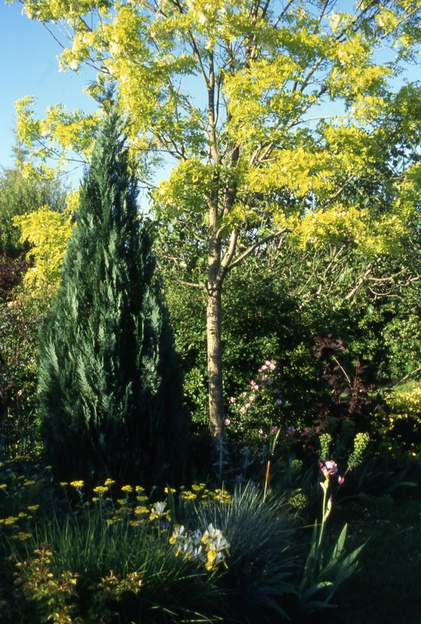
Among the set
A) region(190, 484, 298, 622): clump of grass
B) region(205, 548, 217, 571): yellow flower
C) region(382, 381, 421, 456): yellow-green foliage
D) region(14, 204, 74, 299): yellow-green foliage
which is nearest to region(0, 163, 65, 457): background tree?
region(14, 204, 74, 299): yellow-green foliage

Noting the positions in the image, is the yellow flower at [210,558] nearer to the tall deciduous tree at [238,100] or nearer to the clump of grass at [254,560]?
the clump of grass at [254,560]

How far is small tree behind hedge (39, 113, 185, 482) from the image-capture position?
17.3ft

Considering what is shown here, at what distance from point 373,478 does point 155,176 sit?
147 inches

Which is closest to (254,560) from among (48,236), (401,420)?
(48,236)

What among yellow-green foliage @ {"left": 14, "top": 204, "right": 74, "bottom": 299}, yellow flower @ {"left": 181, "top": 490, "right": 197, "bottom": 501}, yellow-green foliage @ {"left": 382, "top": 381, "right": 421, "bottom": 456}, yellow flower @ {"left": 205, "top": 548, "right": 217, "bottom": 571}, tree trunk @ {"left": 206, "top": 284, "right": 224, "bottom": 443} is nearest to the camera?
yellow flower @ {"left": 205, "top": 548, "right": 217, "bottom": 571}

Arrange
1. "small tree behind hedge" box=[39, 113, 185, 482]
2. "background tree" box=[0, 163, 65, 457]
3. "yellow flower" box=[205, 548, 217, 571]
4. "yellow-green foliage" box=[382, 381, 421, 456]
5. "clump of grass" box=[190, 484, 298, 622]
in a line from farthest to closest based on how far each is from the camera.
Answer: "yellow-green foliage" box=[382, 381, 421, 456], "background tree" box=[0, 163, 65, 457], "small tree behind hedge" box=[39, 113, 185, 482], "clump of grass" box=[190, 484, 298, 622], "yellow flower" box=[205, 548, 217, 571]

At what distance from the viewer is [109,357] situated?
527cm

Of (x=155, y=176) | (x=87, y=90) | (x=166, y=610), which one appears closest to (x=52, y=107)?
(x=87, y=90)

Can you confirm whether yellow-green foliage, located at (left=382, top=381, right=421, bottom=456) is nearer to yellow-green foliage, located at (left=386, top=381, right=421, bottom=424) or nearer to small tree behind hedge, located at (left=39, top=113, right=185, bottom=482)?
yellow-green foliage, located at (left=386, top=381, right=421, bottom=424)

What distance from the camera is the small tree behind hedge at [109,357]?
5.27 m

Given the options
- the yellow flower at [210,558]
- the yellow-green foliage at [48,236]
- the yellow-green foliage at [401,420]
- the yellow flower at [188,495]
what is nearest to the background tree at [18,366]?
the yellow-green foliage at [48,236]

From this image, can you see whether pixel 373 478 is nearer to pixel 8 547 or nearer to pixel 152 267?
pixel 152 267

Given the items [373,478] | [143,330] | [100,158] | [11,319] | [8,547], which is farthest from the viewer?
[11,319]

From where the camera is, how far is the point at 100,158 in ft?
18.8
